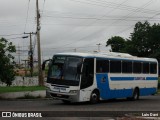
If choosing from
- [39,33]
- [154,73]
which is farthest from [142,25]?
[154,73]

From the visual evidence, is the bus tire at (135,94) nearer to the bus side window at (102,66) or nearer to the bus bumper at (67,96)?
the bus side window at (102,66)

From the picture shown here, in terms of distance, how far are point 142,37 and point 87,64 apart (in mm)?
73911

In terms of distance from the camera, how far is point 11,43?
37406mm

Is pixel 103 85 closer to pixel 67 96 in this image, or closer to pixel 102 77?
pixel 102 77

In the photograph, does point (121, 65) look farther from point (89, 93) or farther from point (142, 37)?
point (142, 37)

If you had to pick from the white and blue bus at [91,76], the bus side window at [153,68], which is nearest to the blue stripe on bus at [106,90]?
the white and blue bus at [91,76]

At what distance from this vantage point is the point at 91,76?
92.1 ft

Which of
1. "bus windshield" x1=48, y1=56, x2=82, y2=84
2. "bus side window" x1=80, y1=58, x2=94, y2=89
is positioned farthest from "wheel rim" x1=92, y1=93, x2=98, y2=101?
"bus windshield" x1=48, y1=56, x2=82, y2=84

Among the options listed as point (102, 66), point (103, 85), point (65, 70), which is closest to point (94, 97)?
point (103, 85)

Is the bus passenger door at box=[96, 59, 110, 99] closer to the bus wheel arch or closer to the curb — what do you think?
the bus wheel arch

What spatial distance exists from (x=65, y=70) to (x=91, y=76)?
5.75 feet

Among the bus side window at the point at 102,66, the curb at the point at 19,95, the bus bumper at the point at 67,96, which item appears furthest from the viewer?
the curb at the point at 19,95

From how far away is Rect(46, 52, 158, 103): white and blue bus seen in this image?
27109 millimetres

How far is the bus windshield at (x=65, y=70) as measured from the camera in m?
27.1
